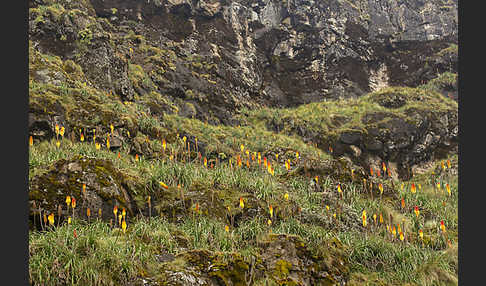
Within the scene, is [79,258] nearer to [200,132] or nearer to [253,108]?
[200,132]

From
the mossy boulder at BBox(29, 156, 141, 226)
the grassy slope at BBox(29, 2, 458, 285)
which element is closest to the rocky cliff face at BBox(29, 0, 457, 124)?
the grassy slope at BBox(29, 2, 458, 285)

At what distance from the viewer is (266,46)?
83.7 feet

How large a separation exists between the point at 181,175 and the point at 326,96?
59.8 feet

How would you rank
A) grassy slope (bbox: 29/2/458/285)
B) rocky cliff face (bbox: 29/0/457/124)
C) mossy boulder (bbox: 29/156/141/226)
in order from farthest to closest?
rocky cliff face (bbox: 29/0/457/124)
mossy boulder (bbox: 29/156/141/226)
grassy slope (bbox: 29/2/458/285)

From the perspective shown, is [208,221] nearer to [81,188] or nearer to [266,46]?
[81,188]

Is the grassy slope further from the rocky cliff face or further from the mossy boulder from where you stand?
the rocky cliff face

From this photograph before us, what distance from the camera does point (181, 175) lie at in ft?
24.6

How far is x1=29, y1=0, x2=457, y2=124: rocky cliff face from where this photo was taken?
18.4 m

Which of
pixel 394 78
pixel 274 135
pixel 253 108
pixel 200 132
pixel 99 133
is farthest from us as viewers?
pixel 394 78

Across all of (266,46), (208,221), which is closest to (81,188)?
(208,221)

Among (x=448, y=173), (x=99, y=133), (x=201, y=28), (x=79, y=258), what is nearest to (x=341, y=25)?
(x=201, y=28)

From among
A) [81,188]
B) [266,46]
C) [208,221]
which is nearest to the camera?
[81,188]

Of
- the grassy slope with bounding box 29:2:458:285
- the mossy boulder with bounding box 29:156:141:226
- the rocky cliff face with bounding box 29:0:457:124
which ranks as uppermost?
the rocky cliff face with bounding box 29:0:457:124

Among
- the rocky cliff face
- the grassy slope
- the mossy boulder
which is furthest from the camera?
the rocky cliff face
